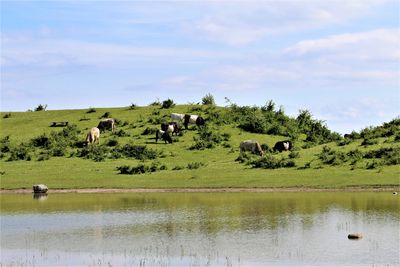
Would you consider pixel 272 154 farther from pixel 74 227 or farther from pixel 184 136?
pixel 74 227

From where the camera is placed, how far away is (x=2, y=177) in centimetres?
6319

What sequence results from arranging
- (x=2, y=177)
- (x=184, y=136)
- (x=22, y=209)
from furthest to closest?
(x=184, y=136) → (x=2, y=177) → (x=22, y=209)

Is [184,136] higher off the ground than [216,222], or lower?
higher

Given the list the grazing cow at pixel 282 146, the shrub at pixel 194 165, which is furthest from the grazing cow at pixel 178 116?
the shrub at pixel 194 165

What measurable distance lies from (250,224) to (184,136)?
137 ft

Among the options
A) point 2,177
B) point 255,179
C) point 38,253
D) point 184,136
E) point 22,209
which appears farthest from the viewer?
point 184,136

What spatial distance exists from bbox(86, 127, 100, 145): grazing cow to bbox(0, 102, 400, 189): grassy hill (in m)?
1.07

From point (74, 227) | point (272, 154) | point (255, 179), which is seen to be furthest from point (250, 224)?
point (272, 154)

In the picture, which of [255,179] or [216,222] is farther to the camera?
[255,179]

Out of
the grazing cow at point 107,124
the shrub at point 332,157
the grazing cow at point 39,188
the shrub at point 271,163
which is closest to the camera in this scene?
the grazing cow at point 39,188

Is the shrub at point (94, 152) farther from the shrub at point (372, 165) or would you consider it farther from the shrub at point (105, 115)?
the shrub at point (372, 165)

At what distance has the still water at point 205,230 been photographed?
27.6m

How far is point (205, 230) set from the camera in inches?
1361

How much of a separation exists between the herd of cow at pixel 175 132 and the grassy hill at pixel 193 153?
0.96 metres
